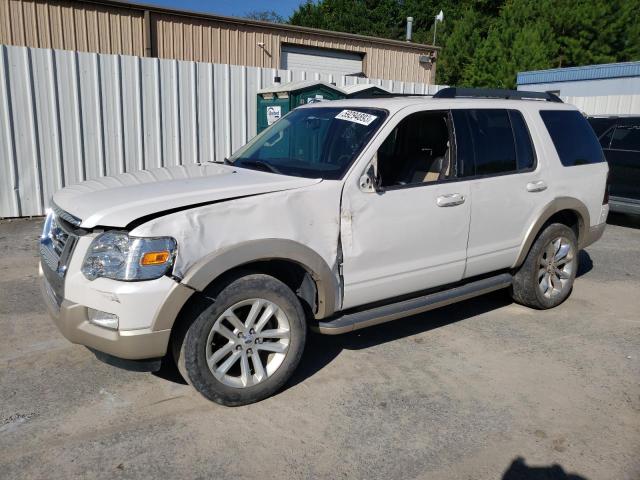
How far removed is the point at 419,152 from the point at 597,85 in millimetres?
17960

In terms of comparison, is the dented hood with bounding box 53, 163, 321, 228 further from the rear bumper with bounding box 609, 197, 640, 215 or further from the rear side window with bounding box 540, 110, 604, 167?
the rear bumper with bounding box 609, 197, 640, 215

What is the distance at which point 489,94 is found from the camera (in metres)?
4.85

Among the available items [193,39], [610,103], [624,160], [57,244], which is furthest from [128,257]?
[610,103]

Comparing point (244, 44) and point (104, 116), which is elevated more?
point (244, 44)

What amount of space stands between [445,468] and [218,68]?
813 centimetres

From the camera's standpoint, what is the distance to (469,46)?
2948cm

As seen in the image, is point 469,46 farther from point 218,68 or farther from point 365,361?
point 365,361

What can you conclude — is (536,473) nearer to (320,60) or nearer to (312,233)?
(312,233)

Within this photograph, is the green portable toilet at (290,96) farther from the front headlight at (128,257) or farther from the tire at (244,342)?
the front headlight at (128,257)

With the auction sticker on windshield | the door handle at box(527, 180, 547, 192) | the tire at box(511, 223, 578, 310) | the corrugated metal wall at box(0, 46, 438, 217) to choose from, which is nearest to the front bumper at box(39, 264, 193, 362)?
the auction sticker on windshield

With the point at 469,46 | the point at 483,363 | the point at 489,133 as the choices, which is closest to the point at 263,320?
the point at 483,363

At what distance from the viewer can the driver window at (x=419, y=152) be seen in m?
4.36

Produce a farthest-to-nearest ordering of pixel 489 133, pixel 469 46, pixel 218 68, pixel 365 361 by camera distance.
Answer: pixel 469 46
pixel 218 68
pixel 489 133
pixel 365 361

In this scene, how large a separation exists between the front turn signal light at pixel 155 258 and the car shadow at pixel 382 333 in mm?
1273
